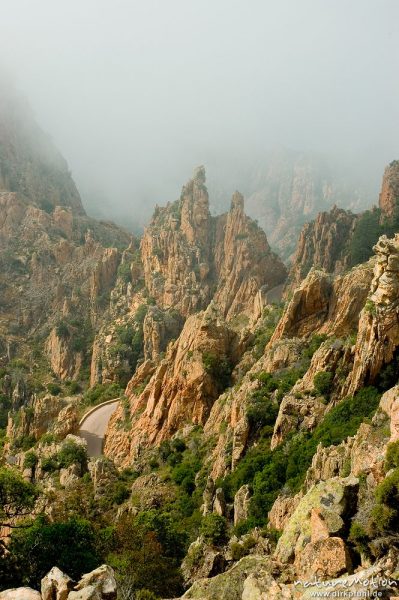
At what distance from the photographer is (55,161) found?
153m

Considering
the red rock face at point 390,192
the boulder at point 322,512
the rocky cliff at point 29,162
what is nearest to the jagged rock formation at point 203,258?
the red rock face at point 390,192

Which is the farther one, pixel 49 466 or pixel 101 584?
pixel 49 466

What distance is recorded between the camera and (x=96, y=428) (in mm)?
61688

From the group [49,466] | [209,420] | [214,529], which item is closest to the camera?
[214,529]

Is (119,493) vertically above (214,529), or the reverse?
(214,529)

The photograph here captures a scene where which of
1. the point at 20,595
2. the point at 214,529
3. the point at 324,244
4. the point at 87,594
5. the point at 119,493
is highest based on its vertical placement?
the point at 324,244

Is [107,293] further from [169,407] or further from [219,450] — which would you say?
[219,450]

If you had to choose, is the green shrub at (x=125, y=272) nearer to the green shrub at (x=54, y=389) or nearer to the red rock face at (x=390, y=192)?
the green shrub at (x=54, y=389)

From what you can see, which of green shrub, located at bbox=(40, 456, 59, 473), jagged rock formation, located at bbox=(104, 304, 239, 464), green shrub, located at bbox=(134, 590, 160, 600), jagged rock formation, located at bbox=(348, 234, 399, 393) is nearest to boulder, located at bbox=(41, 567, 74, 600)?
green shrub, located at bbox=(134, 590, 160, 600)

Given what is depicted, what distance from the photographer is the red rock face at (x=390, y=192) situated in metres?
78.7

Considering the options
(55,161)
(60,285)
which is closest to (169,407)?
(60,285)

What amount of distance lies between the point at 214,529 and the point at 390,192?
67.7 meters

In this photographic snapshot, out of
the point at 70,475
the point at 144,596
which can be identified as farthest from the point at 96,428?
the point at 144,596

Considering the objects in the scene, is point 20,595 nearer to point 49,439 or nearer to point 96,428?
point 49,439
